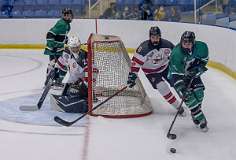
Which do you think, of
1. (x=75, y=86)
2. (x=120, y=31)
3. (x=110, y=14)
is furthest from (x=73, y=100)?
(x=110, y=14)

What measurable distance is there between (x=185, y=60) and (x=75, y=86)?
4.14 ft

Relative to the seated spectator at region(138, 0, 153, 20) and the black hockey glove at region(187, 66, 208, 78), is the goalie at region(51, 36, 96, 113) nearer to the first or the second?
the black hockey glove at region(187, 66, 208, 78)

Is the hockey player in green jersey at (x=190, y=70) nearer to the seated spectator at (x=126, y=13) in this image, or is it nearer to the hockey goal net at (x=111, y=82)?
the hockey goal net at (x=111, y=82)

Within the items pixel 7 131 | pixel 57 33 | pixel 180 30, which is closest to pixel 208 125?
pixel 7 131

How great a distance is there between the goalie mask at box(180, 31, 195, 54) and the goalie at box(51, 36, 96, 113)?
1.08m

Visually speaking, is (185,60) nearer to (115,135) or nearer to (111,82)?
(115,135)

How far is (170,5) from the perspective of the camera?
9.35 metres

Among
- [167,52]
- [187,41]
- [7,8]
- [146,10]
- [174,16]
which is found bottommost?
[167,52]

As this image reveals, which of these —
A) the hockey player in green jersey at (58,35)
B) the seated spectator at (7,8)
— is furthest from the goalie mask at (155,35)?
the seated spectator at (7,8)

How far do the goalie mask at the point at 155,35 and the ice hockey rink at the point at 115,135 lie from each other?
0.69 meters

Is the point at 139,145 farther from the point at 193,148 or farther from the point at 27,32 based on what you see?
the point at 27,32

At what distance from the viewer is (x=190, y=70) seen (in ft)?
14.4

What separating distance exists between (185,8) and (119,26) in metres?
1.22

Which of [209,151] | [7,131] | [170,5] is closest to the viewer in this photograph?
[209,151]
